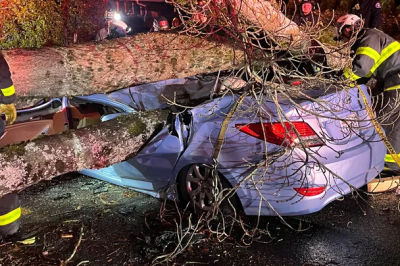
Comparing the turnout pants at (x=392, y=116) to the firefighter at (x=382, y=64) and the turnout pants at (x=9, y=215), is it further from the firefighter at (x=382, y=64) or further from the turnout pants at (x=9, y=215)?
the turnout pants at (x=9, y=215)

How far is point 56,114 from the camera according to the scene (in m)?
4.68

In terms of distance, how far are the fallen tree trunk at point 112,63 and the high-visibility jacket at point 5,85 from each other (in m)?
0.17

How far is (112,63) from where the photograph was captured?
409cm

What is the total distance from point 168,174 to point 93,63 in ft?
→ 4.49

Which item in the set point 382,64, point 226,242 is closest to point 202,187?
point 226,242

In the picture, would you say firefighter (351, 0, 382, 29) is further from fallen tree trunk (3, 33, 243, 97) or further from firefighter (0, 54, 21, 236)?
firefighter (0, 54, 21, 236)

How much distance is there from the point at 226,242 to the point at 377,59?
8.56 ft

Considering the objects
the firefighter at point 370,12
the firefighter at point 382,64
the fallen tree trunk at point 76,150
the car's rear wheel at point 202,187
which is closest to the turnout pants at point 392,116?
the firefighter at point 382,64

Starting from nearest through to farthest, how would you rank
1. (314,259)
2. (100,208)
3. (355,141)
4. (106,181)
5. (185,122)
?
(314,259)
(355,141)
(185,122)
(100,208)
(106,181)

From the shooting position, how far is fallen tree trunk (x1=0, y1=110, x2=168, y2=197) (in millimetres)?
3223

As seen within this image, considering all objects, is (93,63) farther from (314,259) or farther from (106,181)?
(314,259)

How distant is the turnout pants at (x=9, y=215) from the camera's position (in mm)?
3480

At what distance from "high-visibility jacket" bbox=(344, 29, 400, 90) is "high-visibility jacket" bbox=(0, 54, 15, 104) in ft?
10.7

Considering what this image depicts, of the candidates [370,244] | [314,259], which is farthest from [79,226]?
[370,244]
